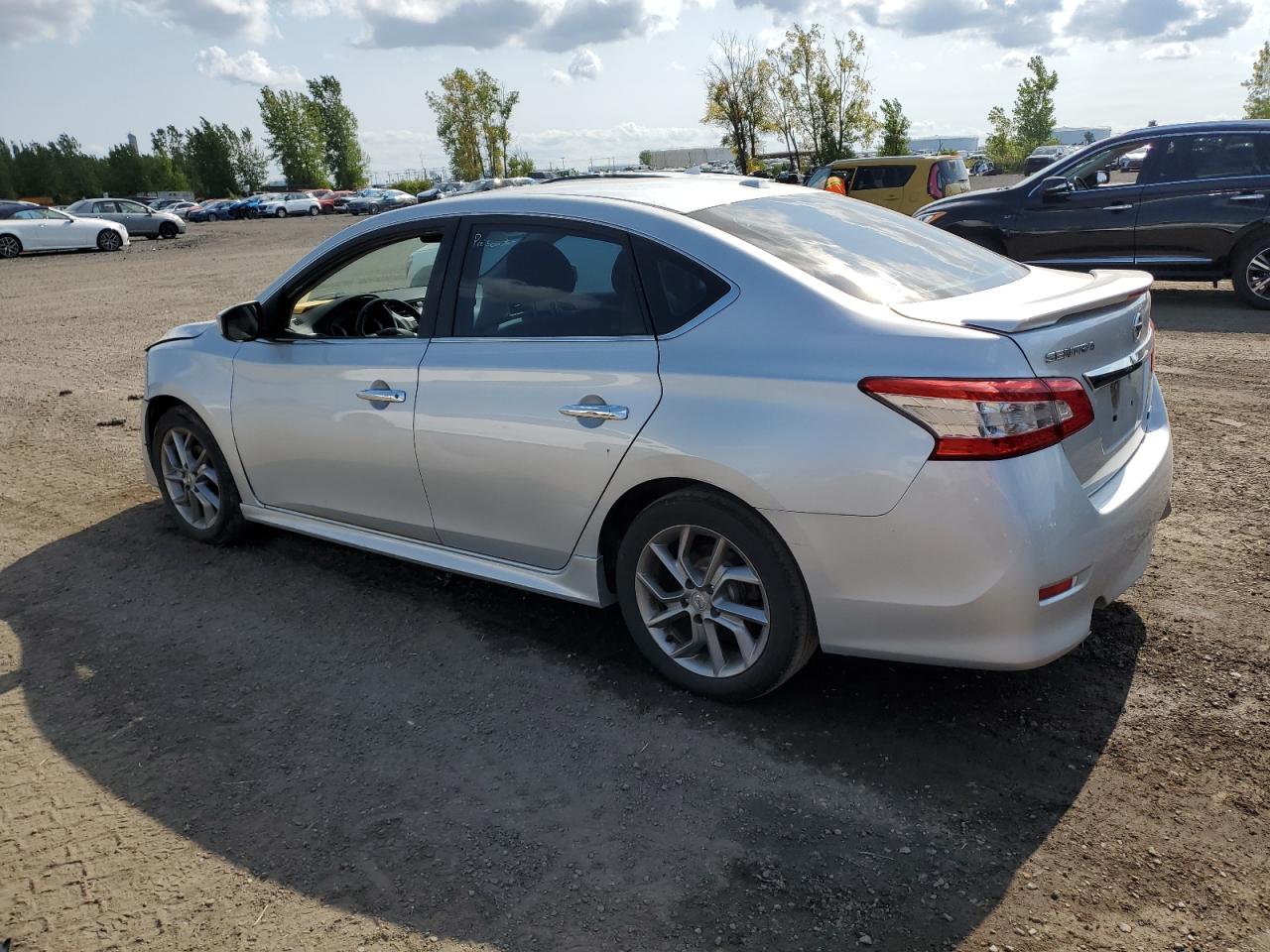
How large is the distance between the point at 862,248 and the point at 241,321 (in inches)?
106

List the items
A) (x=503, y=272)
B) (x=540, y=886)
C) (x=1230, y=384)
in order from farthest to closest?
1. (x=1230, y=384)
2. (x=503, y=272)
3. (x=540, y=886)

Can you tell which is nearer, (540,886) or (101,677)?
(540,886)

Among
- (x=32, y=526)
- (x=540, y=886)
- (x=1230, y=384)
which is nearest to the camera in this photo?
(x=540, y=886)

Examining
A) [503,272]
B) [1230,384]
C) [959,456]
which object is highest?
[503,272]

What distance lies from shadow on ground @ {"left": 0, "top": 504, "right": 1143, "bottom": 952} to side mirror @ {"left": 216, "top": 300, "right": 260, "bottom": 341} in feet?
3.94

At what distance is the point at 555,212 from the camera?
3951 mm

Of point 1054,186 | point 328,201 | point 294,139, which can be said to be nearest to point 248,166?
point 294,139

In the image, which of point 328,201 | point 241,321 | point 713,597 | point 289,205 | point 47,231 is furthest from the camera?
point 328,201

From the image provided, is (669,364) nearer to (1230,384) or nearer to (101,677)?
(101,677)

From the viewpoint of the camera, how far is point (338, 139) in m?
106

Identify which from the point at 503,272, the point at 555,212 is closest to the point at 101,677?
the point at 503,272

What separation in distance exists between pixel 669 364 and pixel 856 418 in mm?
676

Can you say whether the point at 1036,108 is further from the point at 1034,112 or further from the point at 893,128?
the point at 893,128

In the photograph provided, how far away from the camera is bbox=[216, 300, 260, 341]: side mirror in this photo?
4707 millimetres
